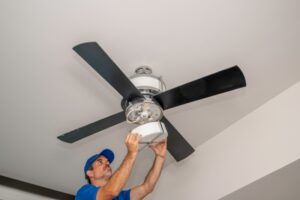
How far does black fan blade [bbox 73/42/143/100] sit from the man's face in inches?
20.2

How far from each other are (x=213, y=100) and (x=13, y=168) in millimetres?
1690

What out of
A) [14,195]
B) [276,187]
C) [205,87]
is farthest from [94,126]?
[14,195]

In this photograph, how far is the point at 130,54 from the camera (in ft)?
4.67

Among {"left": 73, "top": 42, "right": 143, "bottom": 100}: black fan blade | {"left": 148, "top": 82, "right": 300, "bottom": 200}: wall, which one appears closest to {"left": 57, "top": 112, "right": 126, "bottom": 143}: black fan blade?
{"left": 73, "top": 42, "right": 143, "bottom": 100}: black fan blade

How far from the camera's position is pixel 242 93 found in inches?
67.0

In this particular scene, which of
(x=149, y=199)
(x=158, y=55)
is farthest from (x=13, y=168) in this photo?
(x=158, y=55)

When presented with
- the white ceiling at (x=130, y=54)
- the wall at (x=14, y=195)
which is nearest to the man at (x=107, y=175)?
the white ceiling at (x=130, y=54)

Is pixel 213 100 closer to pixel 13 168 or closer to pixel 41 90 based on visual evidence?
pixel 41 90

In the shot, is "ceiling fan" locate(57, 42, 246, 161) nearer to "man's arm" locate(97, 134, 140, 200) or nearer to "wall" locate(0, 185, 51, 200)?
"man's arm" locate(97, 134, 140, 200)

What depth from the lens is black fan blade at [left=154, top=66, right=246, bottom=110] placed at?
3.70 ft

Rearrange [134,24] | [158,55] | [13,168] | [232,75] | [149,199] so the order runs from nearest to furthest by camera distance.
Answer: [232,75] < [134,24] < [158,55] < [13,168] < [149,199]

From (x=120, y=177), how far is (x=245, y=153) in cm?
93

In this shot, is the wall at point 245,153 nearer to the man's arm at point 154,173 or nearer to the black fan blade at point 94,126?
the man's arm at point 154,173

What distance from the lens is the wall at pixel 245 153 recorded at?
1541mm
